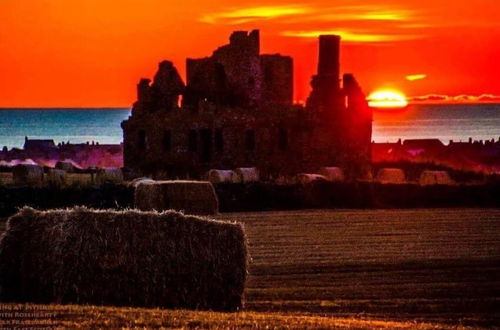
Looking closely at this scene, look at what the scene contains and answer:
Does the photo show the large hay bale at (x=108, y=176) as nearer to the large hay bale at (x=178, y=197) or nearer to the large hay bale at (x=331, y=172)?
the large hay bale at (x=178, y=197)

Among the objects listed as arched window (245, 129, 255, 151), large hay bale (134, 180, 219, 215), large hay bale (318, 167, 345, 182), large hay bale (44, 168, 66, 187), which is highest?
arched window (245, 129, 255, 151)

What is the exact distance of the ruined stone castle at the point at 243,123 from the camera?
239 ft

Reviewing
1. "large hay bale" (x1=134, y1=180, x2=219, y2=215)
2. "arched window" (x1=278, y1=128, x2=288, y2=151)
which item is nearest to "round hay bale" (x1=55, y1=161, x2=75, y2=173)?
"arched window" (x1=278, y1=128, x2=288, y2=151)

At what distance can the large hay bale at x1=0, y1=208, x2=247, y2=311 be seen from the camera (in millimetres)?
23981

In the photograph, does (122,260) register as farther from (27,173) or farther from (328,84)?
(328,84)

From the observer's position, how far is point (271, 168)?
72.1 m

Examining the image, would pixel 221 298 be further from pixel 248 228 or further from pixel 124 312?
pixel 248 228

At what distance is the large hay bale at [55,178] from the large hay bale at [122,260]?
26.9 metres

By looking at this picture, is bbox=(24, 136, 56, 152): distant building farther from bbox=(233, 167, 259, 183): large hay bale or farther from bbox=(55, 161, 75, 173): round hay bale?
bbox=(233, 167, 259, 183): large hay bale

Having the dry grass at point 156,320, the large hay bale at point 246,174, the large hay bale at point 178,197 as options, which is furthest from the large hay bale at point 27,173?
the dry grass at point 156,320

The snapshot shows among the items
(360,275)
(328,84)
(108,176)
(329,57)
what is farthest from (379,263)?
(329,57)

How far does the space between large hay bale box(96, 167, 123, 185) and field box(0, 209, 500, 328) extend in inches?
337

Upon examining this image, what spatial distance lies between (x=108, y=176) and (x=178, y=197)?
15002mm

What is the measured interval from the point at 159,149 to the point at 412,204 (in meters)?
23.3
